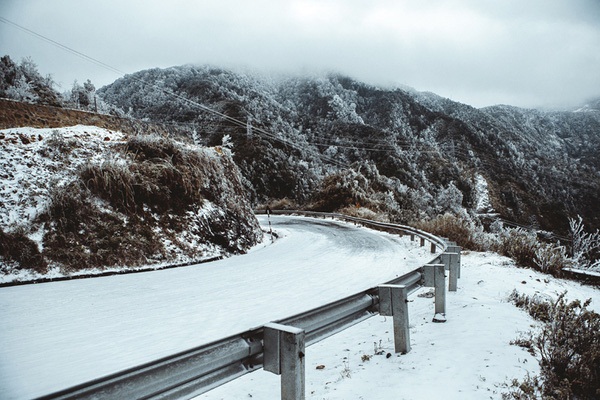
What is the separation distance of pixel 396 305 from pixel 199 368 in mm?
2540

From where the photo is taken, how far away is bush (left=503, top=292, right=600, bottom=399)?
302 centimetres

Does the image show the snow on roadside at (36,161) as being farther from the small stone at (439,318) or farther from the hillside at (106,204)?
the small stone at (439,318)

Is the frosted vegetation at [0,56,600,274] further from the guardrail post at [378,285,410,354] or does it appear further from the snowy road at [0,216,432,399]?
the guardrail post at [378,285,410,354]

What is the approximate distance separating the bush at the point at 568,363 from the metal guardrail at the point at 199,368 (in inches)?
67.0

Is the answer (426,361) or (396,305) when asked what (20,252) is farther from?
(426,361)

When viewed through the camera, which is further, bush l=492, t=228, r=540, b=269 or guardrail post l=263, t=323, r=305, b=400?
bush l=492, t=228, r=540, b=269

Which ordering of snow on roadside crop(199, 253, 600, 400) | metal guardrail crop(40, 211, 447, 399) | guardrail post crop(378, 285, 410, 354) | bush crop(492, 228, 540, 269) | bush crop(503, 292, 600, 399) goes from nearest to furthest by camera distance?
metal guardrail crop(40, 211, 447, 399), bush crop(503, 292, 600, 399), snow on roadside crop(199, 253, 600, 400), guardrail post crop(378, 285, 410, 354), bush crop(492, 228, 540, 269)

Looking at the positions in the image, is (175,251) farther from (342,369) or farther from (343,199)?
(343,199)

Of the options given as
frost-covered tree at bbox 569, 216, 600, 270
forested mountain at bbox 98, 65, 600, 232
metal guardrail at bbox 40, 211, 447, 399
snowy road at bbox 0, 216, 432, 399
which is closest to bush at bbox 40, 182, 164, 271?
snowy road at bbox 0, 216, 432, 399

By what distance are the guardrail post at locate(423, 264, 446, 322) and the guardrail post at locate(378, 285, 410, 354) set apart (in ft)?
4.55

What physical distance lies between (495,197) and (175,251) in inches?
3191

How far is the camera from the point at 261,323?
19.0 ft

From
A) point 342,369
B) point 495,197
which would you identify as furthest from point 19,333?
point 495,197

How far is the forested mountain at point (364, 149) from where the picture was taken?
49.8 meters
